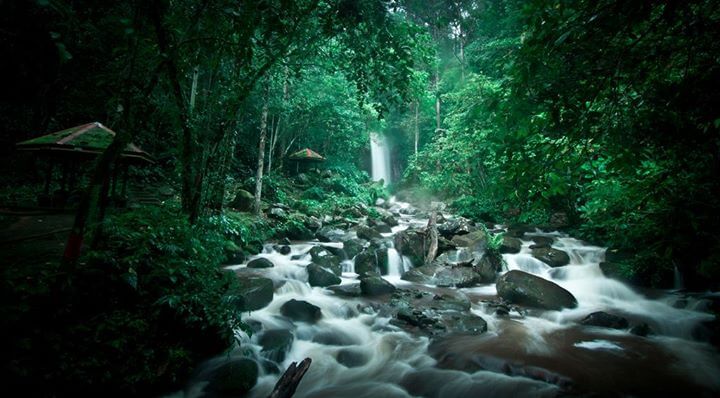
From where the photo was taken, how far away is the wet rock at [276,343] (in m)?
5.21

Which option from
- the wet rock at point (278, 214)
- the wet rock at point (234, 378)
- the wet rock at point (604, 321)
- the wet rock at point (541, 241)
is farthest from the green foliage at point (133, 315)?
A: the wet rock at point (541, 241)

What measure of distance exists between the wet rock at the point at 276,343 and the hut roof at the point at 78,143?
16.7 feet

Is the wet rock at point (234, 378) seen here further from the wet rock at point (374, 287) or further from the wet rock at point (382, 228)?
the wet rock at point (382, 228)

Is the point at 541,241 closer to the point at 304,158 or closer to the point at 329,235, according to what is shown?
the point at 329,235

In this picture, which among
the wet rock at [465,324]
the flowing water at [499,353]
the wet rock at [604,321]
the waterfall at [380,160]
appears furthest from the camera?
the waterfall at [380,160]

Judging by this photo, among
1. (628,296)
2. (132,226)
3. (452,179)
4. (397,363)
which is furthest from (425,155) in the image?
(132,226)

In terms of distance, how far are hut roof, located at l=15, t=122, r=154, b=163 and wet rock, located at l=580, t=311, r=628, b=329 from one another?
34.7 ft

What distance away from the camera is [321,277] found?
857cm

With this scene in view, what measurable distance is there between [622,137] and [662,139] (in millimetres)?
325

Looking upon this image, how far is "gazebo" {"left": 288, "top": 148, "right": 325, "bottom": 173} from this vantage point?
20312 mm

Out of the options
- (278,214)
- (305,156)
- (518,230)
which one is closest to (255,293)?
(278,214)

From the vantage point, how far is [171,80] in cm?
413

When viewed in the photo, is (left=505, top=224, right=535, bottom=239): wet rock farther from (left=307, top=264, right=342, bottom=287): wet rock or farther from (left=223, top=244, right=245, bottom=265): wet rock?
(left=223, top=244, right=245, bottom=265): wet rock

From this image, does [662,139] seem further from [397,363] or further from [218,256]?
[218,256]
